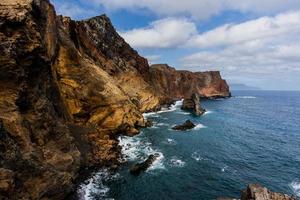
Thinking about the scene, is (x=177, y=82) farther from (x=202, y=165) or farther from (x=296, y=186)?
(x=296, y=186)

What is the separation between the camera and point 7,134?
1179 inches

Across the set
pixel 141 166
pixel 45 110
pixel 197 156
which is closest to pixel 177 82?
pixel 197 156

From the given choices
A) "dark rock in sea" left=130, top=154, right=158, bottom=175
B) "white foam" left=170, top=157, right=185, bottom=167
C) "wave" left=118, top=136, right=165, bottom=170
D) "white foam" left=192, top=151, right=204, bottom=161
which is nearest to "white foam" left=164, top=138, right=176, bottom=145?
"wave" left=118, top=136, right=165, bottom=170

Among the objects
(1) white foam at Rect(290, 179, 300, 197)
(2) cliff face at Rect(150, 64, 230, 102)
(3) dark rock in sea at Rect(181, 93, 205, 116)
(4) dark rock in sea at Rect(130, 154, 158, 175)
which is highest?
(2) cliff face at Rect(150, 64, 230, 102)

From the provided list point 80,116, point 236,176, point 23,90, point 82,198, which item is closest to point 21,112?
point 23,90

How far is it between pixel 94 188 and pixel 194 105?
85600 mm

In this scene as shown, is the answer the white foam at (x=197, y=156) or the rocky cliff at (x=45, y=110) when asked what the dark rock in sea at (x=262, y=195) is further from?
the white foam at (x=197, y=156)

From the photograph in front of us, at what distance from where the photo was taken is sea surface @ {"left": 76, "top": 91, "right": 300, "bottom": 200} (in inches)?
1640

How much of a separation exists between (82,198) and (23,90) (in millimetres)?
Result: 15525

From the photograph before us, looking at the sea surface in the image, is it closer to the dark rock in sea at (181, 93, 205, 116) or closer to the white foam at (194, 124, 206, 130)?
the white foam at (194, 124, 206, 130)

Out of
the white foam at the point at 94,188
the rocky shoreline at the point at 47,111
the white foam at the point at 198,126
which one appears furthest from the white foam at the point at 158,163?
the white foam at the point at 198,126

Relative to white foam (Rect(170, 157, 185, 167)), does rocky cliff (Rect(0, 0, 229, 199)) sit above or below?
above

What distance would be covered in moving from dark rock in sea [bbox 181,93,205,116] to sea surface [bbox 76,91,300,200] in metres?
26.1

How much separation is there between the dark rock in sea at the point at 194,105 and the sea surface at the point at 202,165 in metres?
26.1
